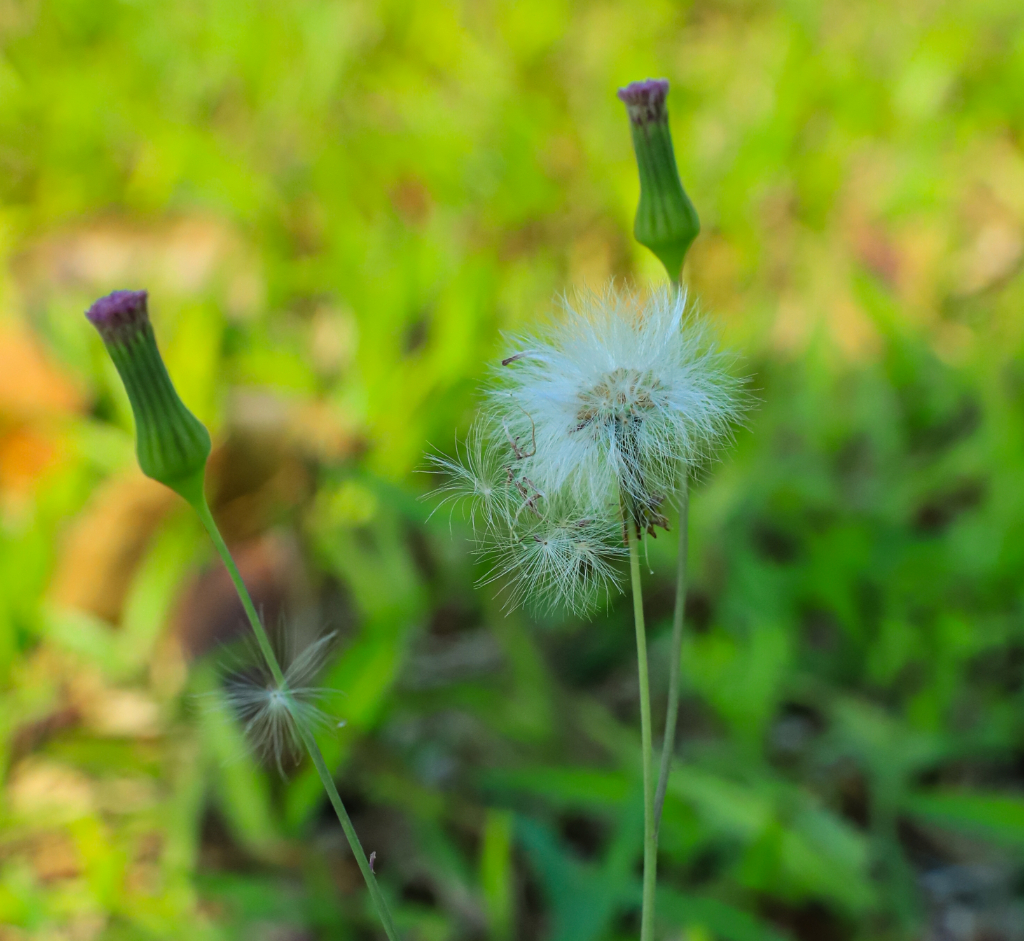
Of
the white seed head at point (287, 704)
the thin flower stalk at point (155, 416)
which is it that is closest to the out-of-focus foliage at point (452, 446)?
the white seed head at point (287, 704)

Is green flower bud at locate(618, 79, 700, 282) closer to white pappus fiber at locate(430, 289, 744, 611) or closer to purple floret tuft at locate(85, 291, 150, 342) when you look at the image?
white pappus fiber at locate(430, 289, 744, 611)

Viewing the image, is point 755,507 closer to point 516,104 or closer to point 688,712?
point 688,712

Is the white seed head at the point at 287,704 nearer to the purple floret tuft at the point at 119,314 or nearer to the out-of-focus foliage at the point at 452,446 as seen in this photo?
the purple floret tuft at the point at 119,314

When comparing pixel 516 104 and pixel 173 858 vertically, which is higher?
pixel 516 104

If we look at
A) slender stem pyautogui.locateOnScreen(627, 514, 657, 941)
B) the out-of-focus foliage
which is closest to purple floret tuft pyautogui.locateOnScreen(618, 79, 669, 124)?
slender stem pyautogui.locateOnScreen(627, 514, 657, 941)

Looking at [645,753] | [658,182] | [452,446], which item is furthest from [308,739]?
[452,446]

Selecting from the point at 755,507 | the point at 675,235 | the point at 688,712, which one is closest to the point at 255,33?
the point at 755,507

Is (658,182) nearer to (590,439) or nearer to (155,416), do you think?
(590,439)
